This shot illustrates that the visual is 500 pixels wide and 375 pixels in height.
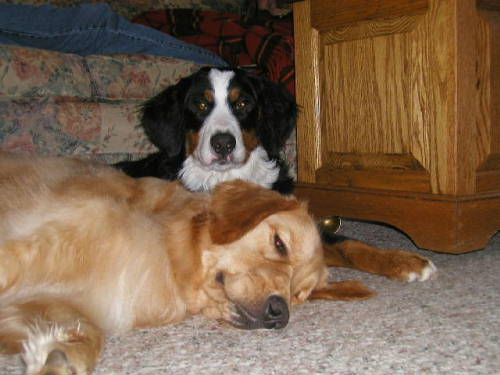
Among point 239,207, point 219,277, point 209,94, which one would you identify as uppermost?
point 209,94

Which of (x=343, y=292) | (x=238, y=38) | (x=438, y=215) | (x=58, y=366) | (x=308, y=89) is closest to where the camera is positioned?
(x=58, y=366)

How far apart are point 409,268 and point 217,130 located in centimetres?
107

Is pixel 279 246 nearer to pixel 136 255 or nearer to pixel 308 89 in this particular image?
pixel 136 255

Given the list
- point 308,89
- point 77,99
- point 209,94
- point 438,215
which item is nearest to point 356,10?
point 308,89

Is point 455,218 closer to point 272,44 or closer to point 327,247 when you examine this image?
Result: point 327,247

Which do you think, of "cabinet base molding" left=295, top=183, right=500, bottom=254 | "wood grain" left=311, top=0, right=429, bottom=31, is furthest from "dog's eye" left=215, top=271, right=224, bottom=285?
"wood grain" left=311, top=0, right=429, bottom=31

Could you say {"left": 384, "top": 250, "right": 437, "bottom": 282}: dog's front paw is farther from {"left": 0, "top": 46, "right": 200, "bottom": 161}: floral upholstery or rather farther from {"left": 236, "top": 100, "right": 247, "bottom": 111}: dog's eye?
{"left": 0, "top": 46, "right": 200, "bottom": 161}: floral upholstery

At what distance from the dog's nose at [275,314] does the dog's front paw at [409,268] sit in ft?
2.53

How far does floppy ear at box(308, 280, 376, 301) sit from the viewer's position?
1750mm

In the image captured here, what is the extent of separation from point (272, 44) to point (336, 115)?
850 mm

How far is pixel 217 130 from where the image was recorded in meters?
2.47

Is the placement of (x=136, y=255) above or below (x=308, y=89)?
below

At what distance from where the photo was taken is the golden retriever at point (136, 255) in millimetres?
1363

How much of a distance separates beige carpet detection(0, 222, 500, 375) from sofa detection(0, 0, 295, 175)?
1480mm
